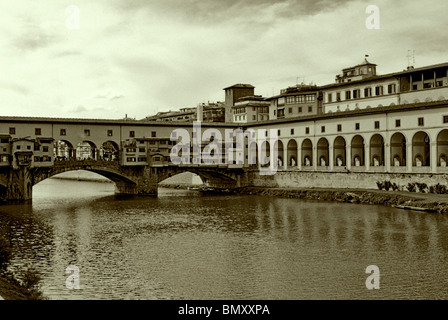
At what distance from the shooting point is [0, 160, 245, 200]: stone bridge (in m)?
59.1

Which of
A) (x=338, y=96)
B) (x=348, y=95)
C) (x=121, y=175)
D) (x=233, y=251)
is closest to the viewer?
(x=233, y=251)

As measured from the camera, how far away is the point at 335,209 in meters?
50.0

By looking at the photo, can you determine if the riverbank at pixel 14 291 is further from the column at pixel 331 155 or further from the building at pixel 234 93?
the building at pixel 234 93

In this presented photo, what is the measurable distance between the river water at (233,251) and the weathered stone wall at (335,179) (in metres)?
8.01

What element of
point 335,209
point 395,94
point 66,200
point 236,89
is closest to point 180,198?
point 66,200

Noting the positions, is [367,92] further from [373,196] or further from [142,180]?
[142,180]

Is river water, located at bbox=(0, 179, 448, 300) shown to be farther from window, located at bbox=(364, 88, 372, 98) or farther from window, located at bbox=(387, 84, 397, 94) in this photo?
window, located at bbox=(364, 88, 372, 98)

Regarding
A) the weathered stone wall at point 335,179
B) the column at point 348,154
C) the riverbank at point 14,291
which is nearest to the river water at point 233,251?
the riverbank at point 14,291

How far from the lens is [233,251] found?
1199 inches

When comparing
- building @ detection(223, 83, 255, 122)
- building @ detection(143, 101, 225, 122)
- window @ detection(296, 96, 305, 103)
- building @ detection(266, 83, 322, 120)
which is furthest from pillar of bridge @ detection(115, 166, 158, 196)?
building @ detection(143, 101, 225, 122)

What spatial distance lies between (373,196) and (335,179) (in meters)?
11.5

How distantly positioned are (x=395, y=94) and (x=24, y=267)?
5763 centimetres

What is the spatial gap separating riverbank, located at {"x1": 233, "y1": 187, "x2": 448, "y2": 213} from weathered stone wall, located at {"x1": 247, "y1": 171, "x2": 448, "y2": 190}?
84.8 inches

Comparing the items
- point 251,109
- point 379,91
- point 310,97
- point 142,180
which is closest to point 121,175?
point 142,180
